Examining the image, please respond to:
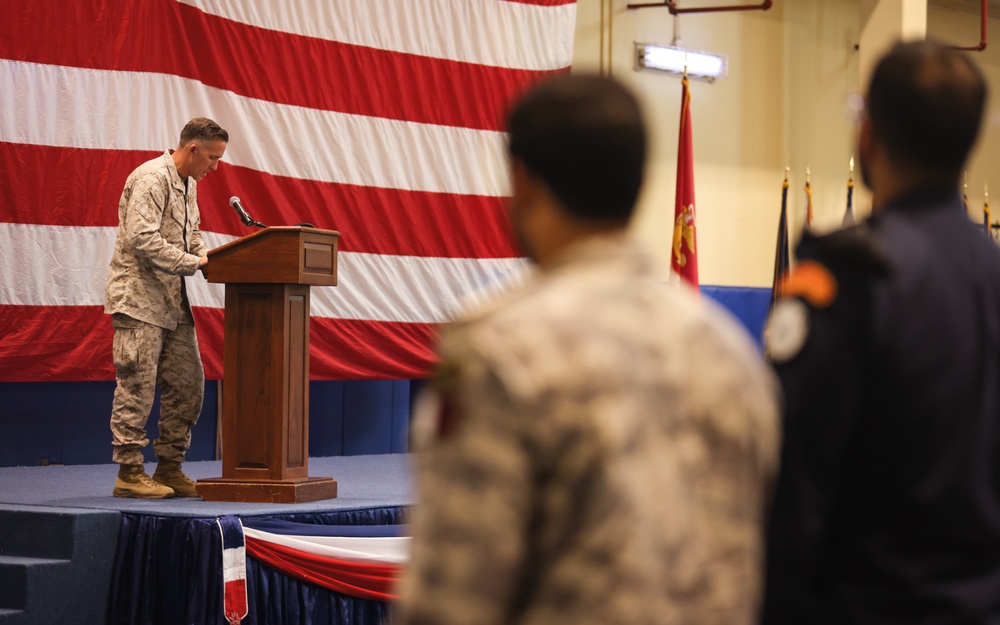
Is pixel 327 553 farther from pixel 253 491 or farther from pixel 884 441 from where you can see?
pixel 884 441

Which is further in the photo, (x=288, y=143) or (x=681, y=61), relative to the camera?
(x=681, y=61)

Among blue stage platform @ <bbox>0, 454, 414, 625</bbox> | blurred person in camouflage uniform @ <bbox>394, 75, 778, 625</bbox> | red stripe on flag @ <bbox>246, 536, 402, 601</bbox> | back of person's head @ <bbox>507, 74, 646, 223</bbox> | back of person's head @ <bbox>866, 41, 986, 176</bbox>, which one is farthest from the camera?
red stripe on flag @ <bbox>246, 536, 402, 601</bbox>

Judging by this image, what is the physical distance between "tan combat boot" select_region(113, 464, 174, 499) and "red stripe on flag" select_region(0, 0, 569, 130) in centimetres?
192

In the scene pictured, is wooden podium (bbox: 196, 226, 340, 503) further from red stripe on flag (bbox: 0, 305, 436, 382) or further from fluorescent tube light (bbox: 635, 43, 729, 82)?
fluorescent tube light (bbox: 635, 43, 729, 82)

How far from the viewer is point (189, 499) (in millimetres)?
4781

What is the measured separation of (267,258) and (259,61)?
1.84 metres

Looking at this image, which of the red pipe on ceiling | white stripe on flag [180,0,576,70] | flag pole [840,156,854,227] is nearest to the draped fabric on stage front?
white stripe on flag [180,0,576,70]

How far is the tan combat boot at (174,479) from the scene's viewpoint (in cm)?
482

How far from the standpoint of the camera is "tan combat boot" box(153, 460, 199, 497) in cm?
482

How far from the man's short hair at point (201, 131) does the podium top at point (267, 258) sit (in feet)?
1.35

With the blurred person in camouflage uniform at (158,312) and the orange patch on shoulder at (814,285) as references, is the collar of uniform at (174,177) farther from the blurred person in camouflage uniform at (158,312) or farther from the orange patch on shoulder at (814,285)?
the orange patch on shoulder at (814,285)

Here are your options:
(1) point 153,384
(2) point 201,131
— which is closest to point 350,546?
(1) point 153,384

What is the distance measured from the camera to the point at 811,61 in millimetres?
8547

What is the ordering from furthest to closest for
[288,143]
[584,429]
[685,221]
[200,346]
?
[685,221] < [288,143] < [200,346] < [584,429]
